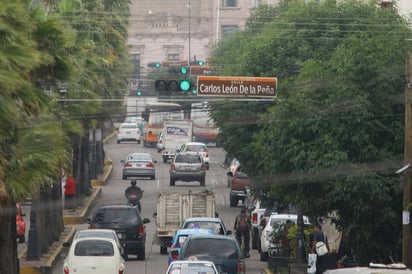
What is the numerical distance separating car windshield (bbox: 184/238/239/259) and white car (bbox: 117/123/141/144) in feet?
208

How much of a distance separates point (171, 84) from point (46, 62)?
13.4m

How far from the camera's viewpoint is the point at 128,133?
9419 centimetres

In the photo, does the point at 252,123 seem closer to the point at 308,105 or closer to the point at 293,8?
the point at 293,8

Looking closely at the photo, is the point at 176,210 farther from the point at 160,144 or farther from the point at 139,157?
the point at 160,144

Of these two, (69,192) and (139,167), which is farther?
(139,167)

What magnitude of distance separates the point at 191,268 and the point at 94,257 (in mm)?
6742

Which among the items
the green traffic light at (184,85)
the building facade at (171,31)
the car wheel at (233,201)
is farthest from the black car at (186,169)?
the building facade at (171,31)

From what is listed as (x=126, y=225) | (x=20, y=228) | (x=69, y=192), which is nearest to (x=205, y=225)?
(x=126, y=225)

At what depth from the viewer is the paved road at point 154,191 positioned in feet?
127

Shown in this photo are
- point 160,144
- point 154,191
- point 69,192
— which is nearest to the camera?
point 69,192

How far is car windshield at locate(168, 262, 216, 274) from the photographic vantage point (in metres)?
25.5

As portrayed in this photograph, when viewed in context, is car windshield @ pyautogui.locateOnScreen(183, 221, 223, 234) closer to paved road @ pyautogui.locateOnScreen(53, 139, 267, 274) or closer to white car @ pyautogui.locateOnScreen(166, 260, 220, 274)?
paved road @ pyautogui.locateOnScreen(53, 139, 267, 274)

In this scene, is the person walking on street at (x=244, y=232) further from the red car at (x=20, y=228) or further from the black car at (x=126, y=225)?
the red car at (x=20, y=228)

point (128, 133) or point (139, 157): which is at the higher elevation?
point (139, 157)
